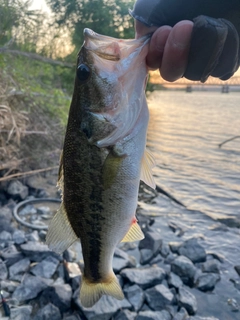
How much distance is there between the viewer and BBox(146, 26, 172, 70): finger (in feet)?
6.24

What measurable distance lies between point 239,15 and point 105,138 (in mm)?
1045

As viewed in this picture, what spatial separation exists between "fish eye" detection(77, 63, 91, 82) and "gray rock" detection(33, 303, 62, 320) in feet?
9.80

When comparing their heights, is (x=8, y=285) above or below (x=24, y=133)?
below

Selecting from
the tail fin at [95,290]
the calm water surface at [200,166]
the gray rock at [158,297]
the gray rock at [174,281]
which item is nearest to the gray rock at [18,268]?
the gray rock at [158,297]

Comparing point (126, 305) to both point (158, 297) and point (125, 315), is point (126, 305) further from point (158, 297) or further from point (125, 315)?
point (158, 297)

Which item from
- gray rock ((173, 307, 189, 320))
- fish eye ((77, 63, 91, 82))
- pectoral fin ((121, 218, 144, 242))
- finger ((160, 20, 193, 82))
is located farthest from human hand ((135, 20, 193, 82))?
gray rock ((173, 307, 189, 320))

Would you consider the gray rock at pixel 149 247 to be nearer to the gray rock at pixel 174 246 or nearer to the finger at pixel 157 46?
the gray rock at pixel 174 246

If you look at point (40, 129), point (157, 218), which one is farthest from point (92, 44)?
point (40, 129)

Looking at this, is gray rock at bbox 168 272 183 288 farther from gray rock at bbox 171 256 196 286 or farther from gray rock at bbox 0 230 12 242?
gray rock at bbox 0 230 12 242

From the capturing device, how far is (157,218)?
25.5ft

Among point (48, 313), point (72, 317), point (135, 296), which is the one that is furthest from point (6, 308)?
point (135, 296)

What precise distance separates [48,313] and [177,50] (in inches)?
132

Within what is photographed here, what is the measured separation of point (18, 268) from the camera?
16.2 ft

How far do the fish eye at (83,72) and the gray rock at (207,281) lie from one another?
4.10 meters
